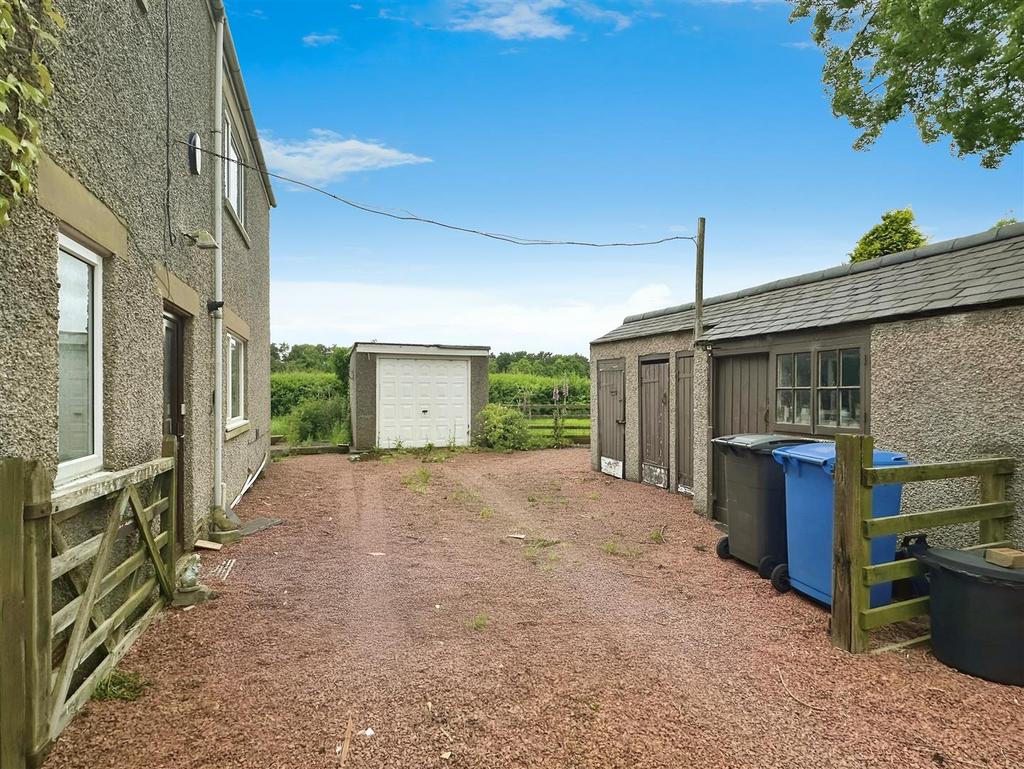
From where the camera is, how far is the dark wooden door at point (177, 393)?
5738 millimetres

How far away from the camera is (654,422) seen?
10570 mm

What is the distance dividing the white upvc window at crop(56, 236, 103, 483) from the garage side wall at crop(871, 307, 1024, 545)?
19.9 feet

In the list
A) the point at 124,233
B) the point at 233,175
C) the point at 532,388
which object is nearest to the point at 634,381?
the point at 233,175

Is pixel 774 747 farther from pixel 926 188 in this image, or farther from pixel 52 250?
pixel 926 188

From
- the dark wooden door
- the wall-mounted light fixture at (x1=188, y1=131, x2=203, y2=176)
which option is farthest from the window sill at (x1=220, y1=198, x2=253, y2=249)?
the dark wooden door

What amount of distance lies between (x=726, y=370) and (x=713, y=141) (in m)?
6.40

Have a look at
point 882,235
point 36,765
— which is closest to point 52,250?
point 36,765

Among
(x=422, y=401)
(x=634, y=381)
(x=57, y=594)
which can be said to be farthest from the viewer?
(x=422, y=401)

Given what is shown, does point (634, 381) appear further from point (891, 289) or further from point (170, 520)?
point (170, 520)

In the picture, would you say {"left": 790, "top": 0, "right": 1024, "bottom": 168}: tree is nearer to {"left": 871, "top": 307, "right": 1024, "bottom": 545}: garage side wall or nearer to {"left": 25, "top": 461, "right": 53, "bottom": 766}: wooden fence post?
{"left": 871, "top": 307, "right": 1024, "bottom": 545}: garage side wall

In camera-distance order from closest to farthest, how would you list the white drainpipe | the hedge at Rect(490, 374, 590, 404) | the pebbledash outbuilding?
the pebbledash outbuilding
the white drainpipe
the hedge at Rect(490, 374, 590, 404)

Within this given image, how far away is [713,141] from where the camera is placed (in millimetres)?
12133

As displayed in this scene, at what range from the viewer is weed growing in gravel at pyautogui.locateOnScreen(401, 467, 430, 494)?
34.9 feet

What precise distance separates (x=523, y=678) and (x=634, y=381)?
27.4 feet
